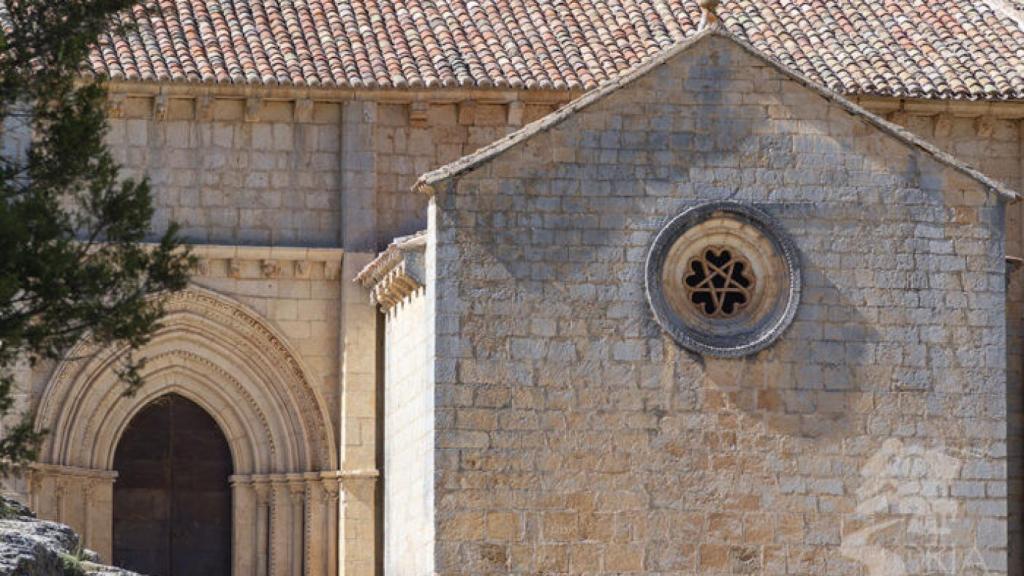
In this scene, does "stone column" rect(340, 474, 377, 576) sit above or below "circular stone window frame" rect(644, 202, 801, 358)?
below

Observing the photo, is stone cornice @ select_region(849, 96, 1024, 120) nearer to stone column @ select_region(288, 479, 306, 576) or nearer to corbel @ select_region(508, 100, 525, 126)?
corbel @ select_region(508, 100, 525, 126)

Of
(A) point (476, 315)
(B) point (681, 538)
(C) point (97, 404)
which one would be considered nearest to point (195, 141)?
(C) point (97, 404)

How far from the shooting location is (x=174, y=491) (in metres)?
28.8

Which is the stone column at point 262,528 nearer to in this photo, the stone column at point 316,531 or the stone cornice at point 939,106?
the stone column at point 316,531

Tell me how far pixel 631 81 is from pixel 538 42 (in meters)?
3.96

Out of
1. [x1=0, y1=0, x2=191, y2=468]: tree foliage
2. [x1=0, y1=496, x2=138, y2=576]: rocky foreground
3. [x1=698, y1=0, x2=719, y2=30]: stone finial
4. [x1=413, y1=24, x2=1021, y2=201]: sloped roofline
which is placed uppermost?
[x1=698, y1=0, x2=719, y2=30]: stone finial

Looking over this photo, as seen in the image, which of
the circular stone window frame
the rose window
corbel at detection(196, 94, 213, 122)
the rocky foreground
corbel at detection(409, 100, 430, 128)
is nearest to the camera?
the rocky foreground

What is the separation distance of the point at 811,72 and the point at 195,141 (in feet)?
20.0

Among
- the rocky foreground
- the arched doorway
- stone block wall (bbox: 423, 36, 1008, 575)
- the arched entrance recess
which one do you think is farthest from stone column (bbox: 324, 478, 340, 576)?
the rocky foreground

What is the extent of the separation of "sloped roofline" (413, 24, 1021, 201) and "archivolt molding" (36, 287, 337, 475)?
3.33 meters

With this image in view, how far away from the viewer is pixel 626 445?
25469 millimetres

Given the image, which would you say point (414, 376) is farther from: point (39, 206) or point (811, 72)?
point (39, 206)

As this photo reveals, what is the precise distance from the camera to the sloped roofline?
84.0 ft

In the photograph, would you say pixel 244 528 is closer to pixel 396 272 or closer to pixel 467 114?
pixel 396 272
